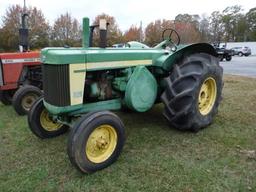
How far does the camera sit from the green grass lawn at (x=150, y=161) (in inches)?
106

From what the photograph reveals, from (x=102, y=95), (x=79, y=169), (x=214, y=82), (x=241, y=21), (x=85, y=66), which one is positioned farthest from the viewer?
(x=241, y=21)

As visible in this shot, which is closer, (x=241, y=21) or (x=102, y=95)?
(x=102, y=95)

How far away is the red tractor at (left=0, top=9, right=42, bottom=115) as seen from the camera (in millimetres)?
5109

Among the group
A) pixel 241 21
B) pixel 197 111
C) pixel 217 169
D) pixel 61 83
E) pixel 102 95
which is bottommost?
pixel 217 169

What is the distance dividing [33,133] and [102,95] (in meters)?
1.16

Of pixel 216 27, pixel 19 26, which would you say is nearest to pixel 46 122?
pixel 19 26

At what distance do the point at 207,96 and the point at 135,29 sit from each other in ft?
151

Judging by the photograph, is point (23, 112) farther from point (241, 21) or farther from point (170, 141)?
point (241, 21)

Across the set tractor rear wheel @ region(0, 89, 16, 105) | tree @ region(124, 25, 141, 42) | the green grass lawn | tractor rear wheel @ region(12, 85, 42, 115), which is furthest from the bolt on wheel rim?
tree @ region(124, 25, 141, 42)

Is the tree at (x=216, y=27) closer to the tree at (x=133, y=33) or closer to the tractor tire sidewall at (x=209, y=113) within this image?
the tree at (x=133, y=33)

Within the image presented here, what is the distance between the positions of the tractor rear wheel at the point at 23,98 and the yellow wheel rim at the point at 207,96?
3.00m

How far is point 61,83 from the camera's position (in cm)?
293

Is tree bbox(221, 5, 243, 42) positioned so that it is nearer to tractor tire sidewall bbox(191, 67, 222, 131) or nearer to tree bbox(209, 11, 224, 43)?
tree bbox(209, 11, 224, 43)

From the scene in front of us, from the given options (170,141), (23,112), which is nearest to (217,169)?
(170,141)
